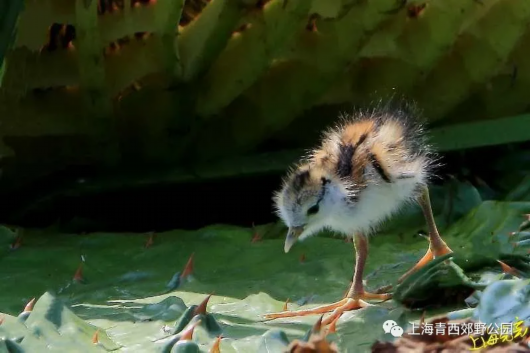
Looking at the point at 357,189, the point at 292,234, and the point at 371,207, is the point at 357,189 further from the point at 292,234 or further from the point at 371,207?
the point at 292,234

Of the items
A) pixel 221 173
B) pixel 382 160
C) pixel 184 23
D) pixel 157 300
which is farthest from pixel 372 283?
pixel 184 23

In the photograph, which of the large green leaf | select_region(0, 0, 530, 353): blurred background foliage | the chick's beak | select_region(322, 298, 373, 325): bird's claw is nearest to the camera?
Answer: the large green leaf

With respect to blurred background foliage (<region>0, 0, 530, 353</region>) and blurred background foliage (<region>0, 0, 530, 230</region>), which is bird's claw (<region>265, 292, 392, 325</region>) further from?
blurred background foliage (<region>0, 0, 530, 230</region>)

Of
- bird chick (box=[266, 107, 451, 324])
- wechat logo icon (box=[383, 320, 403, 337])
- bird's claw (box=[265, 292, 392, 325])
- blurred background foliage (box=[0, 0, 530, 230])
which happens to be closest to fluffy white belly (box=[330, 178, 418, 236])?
bird chick (box=[266, 107, 451, 324])

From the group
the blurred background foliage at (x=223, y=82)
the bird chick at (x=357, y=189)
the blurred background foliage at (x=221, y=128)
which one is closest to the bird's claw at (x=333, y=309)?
the bird chick at (x=357, y=189)

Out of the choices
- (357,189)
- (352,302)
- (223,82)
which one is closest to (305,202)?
(357,189)

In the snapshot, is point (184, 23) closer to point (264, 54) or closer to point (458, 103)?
point (264, 54)

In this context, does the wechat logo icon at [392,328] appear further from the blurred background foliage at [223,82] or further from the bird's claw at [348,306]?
the blurred background foliage at [223,82]
